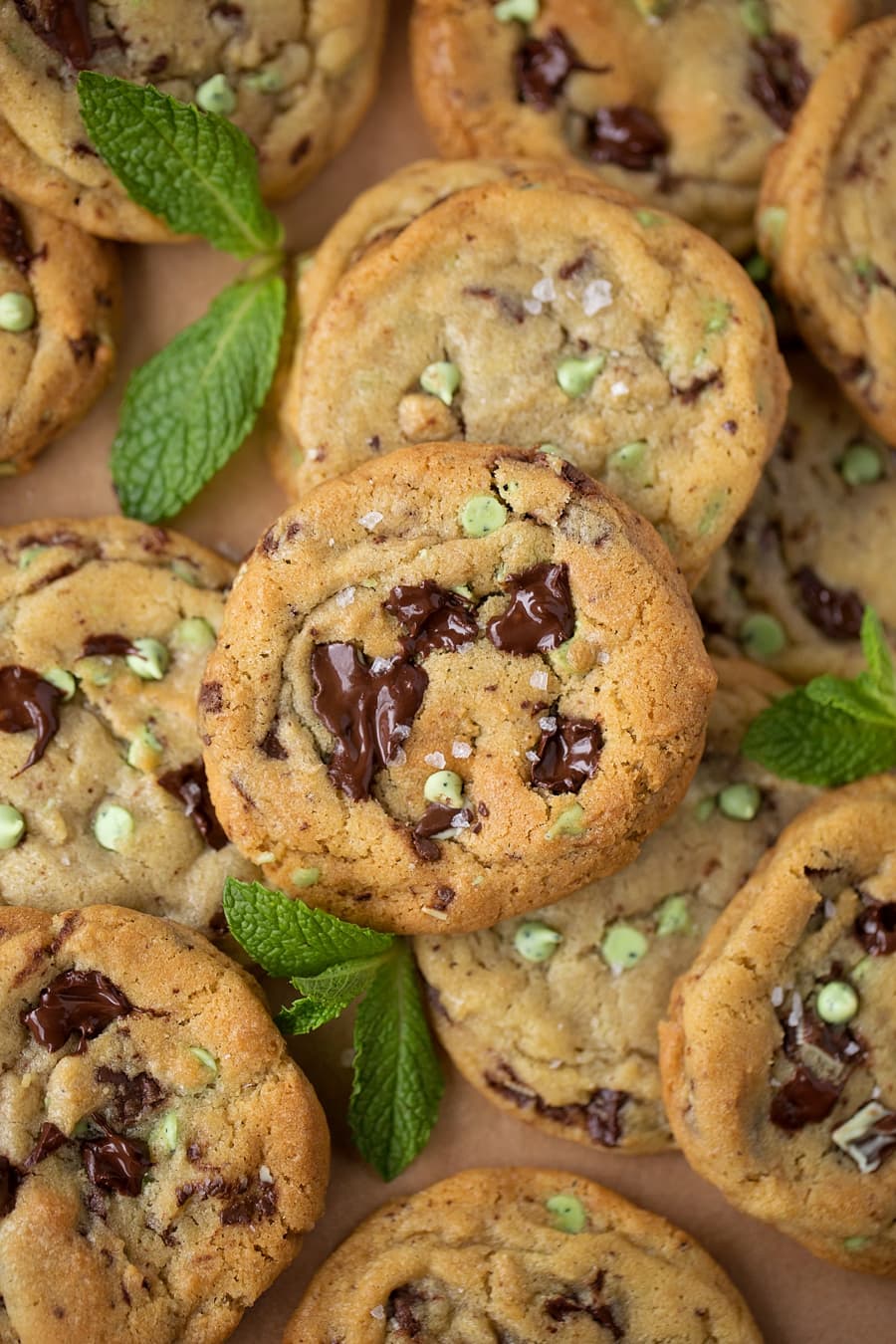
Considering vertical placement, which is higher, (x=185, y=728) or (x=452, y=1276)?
(x=185, y=728)

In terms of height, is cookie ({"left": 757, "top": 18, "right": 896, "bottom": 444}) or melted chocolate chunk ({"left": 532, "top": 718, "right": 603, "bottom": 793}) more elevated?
cookie ({"left": 757, "top": 18, "right": 896, "bottom": 444})

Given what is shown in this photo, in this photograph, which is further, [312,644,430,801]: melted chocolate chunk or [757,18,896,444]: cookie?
[757,18,896,444]: cookie

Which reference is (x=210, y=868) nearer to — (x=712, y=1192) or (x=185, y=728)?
(x=185, y=728)

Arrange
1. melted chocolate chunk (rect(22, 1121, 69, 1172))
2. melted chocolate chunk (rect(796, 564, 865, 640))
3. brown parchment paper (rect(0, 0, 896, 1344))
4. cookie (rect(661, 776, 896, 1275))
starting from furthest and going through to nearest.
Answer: melted chocolate chunk (rect(796, 564, 865, 640)), brown parchment paper (rect(0, 0, 896, 1344)), cookie (rect(661, 776, 896, 1275)), melted chocolate chunk (rect(22, 1121, 69, 1172))

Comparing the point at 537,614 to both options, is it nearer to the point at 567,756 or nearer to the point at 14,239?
the point at 567,756

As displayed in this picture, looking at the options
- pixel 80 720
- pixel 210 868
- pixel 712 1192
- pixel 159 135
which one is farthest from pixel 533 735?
pixel 159 135

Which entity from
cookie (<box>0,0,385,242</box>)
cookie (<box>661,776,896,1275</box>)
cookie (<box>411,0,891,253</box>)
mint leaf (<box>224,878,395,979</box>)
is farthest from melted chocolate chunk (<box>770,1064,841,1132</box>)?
cookie (<box>0,0,385,242</box>)

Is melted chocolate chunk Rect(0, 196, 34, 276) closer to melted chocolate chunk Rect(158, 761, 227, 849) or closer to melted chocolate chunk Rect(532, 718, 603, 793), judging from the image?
melted chocolate chunk Rect(158, 761, 227, 849)
